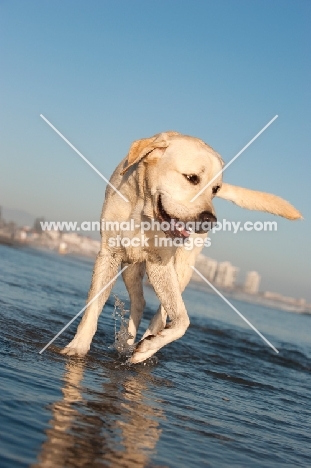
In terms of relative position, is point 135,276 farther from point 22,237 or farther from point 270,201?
point 22,237

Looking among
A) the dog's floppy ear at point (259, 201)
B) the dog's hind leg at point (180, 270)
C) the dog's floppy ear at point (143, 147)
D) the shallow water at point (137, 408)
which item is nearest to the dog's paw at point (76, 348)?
the shallow water at point (137, 408)

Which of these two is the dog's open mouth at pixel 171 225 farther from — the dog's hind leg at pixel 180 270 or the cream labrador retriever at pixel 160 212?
the dog's hind leg at pixel 180 270

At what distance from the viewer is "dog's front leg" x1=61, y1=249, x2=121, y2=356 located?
18.3 ft

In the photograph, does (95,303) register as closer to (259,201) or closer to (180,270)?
(180,270)

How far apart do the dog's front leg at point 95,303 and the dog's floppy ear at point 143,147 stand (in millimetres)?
1038

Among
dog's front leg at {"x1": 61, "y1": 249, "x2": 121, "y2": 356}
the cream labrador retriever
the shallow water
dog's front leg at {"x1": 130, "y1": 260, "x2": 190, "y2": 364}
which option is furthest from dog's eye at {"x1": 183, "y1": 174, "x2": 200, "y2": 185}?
the shallow water

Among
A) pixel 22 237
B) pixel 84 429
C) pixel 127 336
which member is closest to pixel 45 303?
pixel 127 336

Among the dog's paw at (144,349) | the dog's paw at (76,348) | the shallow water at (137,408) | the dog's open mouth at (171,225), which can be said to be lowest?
the shallow water at (137,408)

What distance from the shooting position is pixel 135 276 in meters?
6.55

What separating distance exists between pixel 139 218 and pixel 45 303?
15.3 feet

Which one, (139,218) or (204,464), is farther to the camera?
(139,218)

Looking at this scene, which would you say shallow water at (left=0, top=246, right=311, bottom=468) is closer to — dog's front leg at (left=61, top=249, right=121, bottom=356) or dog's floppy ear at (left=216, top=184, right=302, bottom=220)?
dog's front leg at (left=61, top=249, right=121, bottom=356)

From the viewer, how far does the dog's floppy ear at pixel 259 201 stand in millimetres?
5994

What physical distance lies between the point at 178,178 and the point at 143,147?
44 cm
